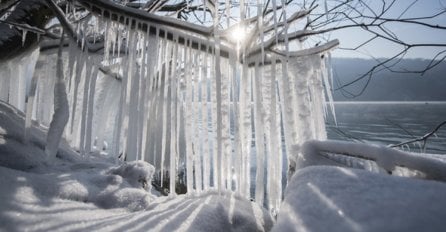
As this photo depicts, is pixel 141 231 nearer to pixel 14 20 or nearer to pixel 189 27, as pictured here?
pixel 189 27

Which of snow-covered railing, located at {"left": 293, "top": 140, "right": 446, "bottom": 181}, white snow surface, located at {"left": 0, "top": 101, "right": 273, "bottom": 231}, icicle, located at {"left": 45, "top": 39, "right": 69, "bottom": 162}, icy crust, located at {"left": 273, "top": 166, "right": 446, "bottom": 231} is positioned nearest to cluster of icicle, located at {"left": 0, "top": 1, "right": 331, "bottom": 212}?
icicle, located at {"left": 45, "top": 39, "right": 69, "bottom": 162}

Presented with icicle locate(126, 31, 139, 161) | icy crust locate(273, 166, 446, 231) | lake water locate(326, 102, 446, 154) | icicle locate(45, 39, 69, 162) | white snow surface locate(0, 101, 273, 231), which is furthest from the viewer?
lake water locate(326, 102, 446, 154)

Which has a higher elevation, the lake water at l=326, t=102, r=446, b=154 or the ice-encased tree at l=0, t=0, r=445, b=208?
the ice-encased tree at l=0, t=0, r=445, b=208

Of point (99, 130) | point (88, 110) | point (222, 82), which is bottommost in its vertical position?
point (99, 130)

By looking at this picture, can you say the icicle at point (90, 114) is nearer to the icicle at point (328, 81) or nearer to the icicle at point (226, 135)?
the icicle at point (226, 135)

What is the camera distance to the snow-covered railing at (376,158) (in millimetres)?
1098

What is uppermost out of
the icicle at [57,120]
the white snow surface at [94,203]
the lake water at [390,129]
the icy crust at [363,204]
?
the icicle at [57,120]

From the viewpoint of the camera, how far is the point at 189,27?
2463 millimetres

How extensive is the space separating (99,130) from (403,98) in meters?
218

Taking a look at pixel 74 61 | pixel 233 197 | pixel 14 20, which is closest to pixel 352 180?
pixel 233 197

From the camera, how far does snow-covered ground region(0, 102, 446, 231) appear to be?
0.79 meters

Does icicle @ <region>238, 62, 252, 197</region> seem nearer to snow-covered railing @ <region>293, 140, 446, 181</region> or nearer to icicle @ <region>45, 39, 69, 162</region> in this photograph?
snow-covered railing @ <region>293, 140, 446, 181</region>

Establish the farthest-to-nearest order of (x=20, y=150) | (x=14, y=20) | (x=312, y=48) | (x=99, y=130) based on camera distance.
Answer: (x=99, y=130), (x=14, y=20), (x=312, y=48), (x=20, y=150)

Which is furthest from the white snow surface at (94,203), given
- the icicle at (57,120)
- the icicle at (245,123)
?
the icicle at (245,123)
